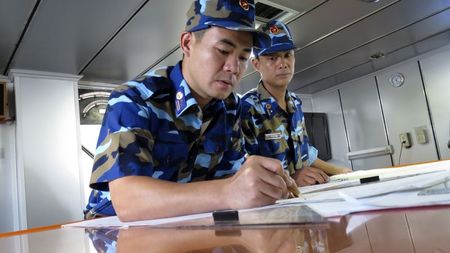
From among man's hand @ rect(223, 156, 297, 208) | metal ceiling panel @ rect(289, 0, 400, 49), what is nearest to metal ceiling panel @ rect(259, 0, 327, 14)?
metal ceiling panel @ rect(289, 0, 400, 49)

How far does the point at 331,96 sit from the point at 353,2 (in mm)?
2640

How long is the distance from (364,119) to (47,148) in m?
3.83

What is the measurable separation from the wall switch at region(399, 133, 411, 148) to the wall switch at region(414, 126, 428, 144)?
10 centimetres

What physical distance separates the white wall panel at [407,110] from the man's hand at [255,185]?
3922 mm

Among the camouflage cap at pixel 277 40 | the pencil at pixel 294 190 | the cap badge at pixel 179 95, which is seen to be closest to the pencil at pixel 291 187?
the pencil at pixel 294 190

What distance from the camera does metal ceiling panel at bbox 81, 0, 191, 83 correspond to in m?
2.24

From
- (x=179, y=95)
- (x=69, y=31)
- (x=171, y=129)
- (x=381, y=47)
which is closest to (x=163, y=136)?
(x=171, y=129)

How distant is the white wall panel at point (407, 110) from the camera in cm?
394

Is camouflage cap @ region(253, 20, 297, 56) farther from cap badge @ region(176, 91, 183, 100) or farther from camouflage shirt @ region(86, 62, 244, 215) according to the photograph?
cap badge @ region(176, 91, 183, 100)

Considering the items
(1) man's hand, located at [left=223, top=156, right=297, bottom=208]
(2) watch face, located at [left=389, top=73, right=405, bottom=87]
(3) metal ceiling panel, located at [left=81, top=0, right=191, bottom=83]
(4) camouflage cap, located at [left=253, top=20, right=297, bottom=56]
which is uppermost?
(3) metal ceiling panel, located at [left=81, top=0, right=191, bottom=83]

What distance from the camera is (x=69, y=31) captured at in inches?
91.7

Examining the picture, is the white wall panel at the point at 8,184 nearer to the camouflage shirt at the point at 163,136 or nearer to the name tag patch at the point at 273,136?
the camouflage shirt at the point at 163,136

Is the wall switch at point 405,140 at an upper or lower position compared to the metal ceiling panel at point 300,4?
lower

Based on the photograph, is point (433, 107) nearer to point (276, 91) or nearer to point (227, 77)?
point (276, 91)
